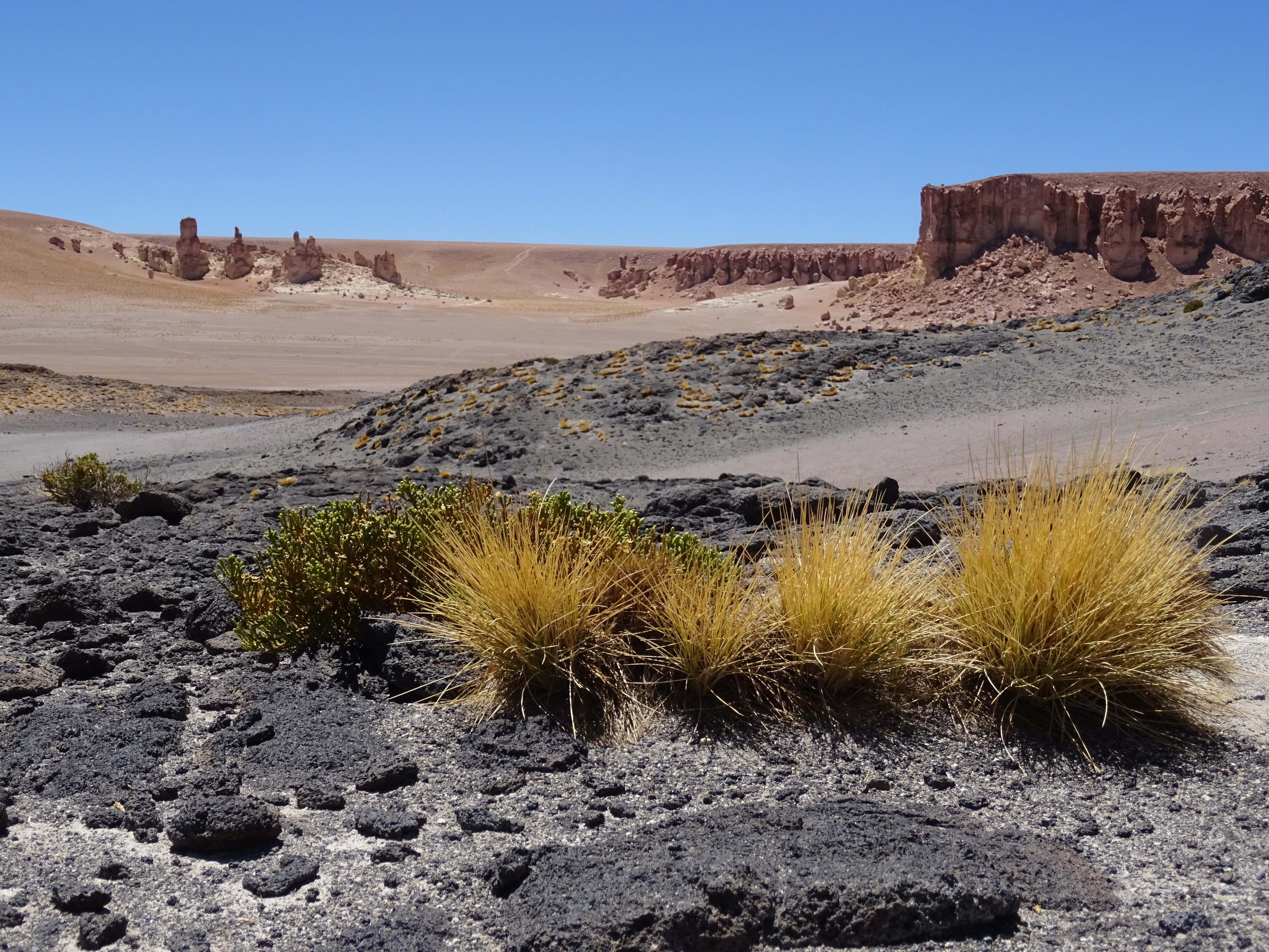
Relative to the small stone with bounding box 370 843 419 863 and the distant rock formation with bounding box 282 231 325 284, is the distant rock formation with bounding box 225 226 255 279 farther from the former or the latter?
the small stone with bounding box 370 843 419 863

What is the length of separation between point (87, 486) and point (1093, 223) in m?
48.0

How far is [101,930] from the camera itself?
8.57ft

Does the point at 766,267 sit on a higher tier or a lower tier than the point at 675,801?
higher

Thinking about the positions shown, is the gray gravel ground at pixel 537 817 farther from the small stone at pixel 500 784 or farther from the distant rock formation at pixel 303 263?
the distant rock formation at pixel 303 263

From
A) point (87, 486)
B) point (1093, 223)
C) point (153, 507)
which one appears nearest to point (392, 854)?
point (153, 507)

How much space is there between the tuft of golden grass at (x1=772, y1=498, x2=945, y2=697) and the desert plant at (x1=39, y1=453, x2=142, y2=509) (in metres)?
7.17

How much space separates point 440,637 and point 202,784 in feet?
4.11

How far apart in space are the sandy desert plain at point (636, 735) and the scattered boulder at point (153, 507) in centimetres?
4

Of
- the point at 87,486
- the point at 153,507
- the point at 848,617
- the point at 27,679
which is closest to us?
the point at 848,617

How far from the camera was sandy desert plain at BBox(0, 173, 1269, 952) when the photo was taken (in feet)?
8.93

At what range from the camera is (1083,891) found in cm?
278

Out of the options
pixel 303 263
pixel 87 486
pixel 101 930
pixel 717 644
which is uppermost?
pixel 303 263

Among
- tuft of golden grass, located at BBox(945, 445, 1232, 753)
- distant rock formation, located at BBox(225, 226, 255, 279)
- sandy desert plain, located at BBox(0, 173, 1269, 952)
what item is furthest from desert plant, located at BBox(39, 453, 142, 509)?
distant rock formation, located at BBox(225, 226, 255, 279)

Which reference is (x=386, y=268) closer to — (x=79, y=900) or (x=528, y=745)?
(x=528, y=745)
